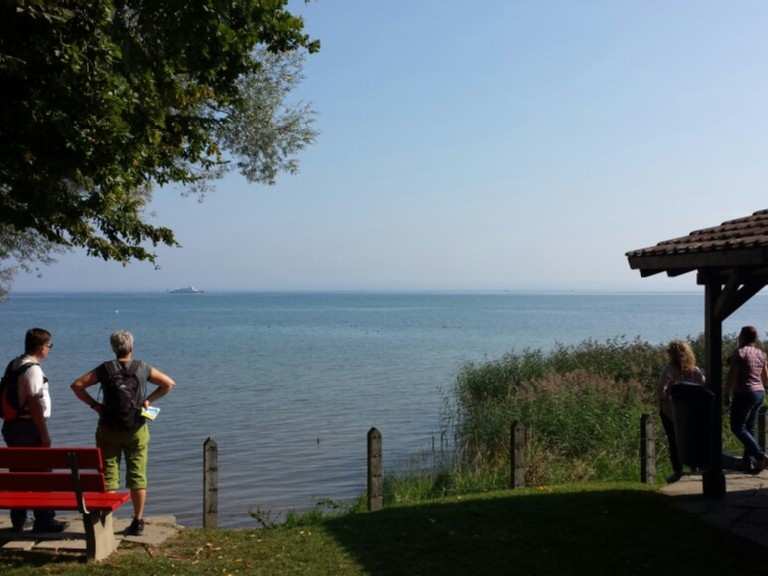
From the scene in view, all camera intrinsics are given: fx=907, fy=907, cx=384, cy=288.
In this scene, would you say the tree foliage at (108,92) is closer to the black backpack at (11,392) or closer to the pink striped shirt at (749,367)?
the black backpack at (11,392)

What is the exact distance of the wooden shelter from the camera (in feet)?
31.9

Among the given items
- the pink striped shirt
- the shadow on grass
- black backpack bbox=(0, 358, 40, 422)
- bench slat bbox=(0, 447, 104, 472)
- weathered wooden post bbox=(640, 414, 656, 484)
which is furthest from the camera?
weathered wooden post bbox=(640, 414, 656, 484)

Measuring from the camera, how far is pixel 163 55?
9.91 meters

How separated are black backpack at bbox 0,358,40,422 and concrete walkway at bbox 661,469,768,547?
22.9ft

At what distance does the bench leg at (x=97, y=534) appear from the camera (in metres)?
7.81

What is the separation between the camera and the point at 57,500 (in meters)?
7.86

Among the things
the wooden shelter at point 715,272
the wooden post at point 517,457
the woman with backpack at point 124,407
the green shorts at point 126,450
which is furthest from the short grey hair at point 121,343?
the wooden shelter at point 715,272

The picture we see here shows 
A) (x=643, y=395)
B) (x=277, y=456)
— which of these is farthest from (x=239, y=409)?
(x=643, y=395)

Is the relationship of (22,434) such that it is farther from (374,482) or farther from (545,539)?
(545,539)

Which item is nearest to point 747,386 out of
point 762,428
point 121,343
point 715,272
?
point 715,272

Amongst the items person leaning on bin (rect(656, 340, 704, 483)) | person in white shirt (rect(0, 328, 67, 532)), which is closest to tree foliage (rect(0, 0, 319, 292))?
person in white shirt (rect(0, 328, 67, 532))

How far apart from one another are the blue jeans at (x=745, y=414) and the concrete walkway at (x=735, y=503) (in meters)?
0.33

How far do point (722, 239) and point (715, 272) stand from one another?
575mm

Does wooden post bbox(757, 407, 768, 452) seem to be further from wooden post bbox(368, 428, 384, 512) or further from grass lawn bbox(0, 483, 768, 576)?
wooden post bbox(368, 428, 384, 512)
